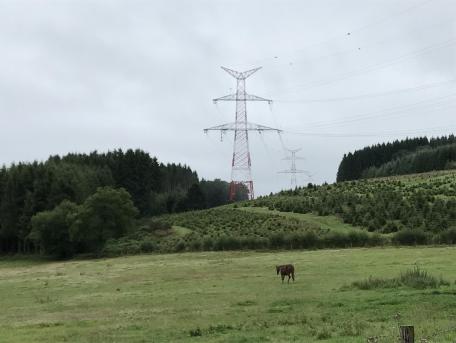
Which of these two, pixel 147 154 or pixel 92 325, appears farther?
pixel 147 154

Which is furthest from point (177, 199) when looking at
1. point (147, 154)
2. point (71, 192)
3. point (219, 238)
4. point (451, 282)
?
point (451, 282)

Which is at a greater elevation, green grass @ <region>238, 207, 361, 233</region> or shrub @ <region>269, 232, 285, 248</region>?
green grass @ <region>238, 207, 361, 233</region>

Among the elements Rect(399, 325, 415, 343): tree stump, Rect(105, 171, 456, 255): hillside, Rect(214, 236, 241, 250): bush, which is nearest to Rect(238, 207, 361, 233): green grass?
Rect(105, 171, 456, 255): hillside

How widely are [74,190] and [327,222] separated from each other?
5011cm

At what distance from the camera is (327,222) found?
270ft

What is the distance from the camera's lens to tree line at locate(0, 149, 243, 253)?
100 meters

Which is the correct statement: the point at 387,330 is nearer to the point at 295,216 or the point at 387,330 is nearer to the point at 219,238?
the point at 219,238

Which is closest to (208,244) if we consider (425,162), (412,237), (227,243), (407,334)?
(227,243)

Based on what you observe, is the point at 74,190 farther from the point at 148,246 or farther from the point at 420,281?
the point at 420,281

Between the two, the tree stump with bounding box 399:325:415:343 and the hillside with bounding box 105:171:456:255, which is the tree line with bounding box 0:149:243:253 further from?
the tree stump with bounding box 399:325:415:343

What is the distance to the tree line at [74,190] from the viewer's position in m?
100

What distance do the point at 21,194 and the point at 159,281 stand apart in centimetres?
8071

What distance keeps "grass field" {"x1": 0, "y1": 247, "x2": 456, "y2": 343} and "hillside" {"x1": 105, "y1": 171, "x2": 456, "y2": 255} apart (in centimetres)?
2199

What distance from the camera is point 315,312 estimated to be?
2144 centimetres
